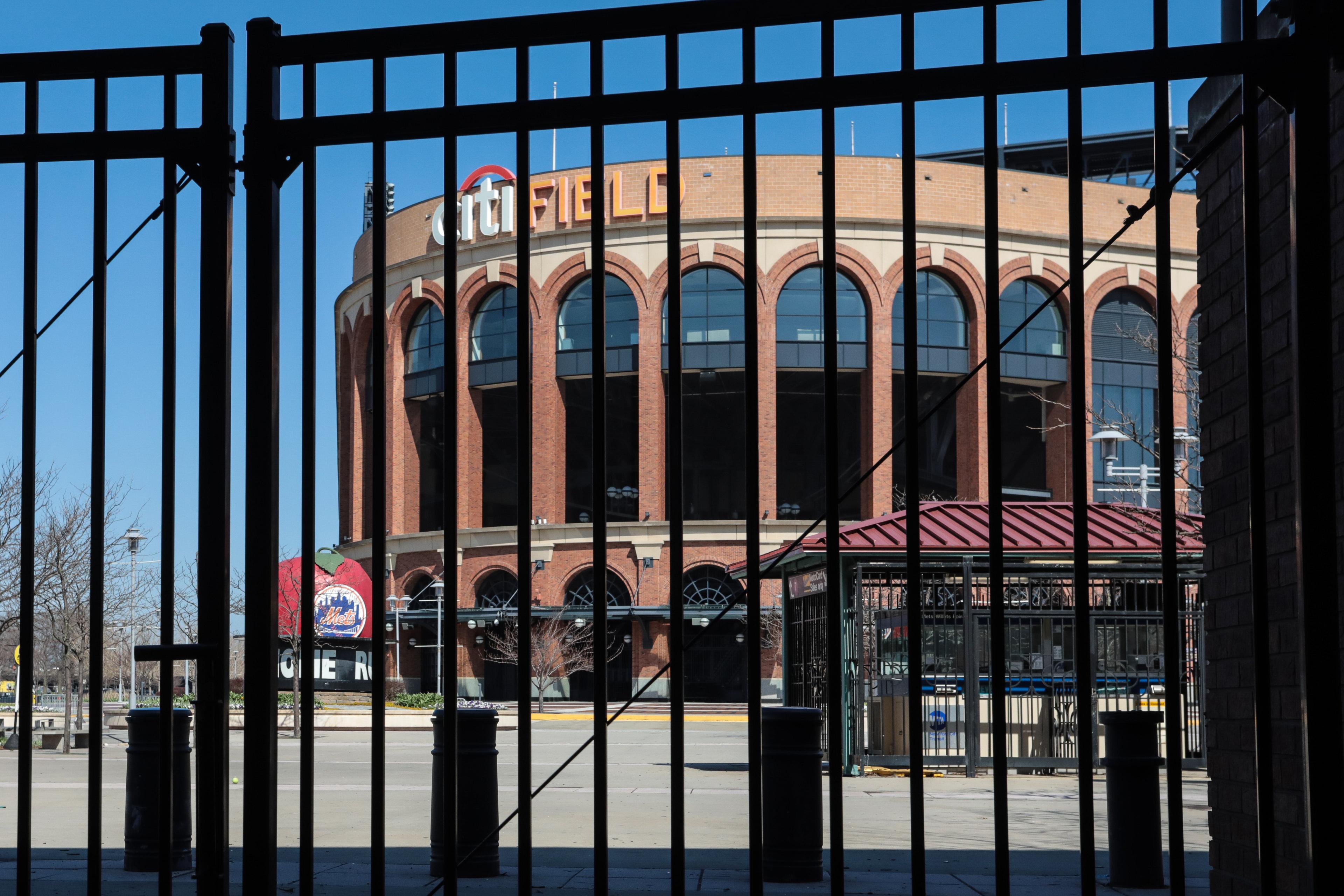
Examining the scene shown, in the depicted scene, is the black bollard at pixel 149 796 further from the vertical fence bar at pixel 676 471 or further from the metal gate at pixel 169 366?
the vertical fence bar at pixel 676 471

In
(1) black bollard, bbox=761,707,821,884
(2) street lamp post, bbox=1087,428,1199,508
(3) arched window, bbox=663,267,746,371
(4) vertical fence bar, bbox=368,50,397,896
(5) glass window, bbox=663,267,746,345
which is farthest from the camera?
(5) glass window, bbox=663,267,746,345

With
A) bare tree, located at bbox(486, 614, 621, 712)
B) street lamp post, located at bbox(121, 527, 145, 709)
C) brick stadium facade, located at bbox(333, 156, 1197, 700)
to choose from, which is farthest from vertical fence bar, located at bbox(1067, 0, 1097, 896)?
brick stadium facade, located at bbox(333, 156, 1197, 700)

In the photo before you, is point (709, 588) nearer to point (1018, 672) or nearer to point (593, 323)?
point (1018, 672)

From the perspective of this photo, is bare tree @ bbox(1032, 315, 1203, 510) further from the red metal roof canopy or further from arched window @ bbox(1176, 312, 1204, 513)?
the red metal roof canopy

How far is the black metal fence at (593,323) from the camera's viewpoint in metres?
3.72

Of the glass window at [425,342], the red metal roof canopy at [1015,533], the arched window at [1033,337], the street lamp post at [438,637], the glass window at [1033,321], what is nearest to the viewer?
the red metal roof canopy at [1015,533]

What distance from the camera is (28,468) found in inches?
173

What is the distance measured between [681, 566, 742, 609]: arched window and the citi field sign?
42.6ft

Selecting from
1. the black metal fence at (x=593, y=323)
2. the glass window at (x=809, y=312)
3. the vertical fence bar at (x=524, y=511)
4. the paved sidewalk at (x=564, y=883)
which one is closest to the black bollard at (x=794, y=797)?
the paved sidewalk at (x=564, y=883)

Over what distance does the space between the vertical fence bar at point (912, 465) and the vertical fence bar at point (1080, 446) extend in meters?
0.41

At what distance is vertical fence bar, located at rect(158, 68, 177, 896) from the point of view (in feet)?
13.6

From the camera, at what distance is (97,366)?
443 cm

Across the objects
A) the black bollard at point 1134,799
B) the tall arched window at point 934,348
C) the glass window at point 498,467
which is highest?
the tall arched window at point 934,348

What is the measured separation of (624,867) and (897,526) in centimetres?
881
